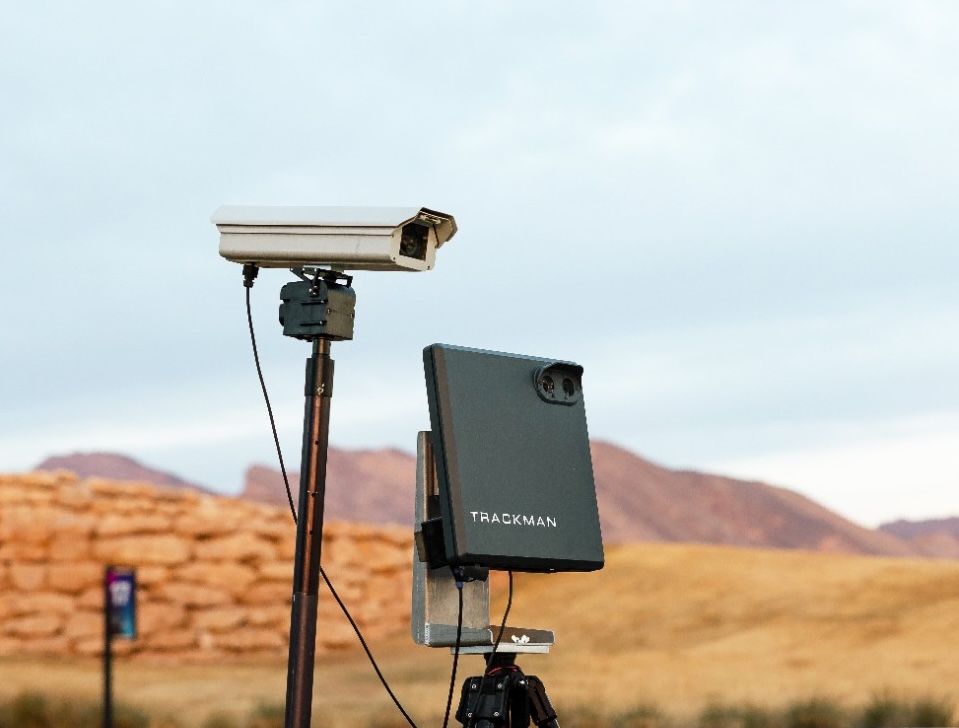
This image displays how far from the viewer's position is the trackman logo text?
3412 mm

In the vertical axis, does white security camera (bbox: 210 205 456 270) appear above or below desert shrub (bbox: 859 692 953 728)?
above

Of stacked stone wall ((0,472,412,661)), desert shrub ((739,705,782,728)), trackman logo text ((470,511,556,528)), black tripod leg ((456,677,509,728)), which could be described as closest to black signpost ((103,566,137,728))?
desert shrub ((739,705,782,728))

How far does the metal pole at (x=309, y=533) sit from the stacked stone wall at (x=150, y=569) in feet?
39.1

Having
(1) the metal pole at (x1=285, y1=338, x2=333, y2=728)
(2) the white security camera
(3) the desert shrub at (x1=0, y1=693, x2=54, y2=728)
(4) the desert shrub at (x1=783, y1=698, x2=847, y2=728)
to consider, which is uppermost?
(2) the white security camera

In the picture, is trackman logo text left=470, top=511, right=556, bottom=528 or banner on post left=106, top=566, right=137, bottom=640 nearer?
trackman logo text left=470, top=511, right=556, bottom=528

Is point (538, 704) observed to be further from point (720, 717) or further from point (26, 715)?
point (26, 715)

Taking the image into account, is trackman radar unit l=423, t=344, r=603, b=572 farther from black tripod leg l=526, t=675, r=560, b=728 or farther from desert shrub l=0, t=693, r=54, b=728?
desert shrub l=0, t=693, r=54, b=728

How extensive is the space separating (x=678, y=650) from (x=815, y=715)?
4872mm

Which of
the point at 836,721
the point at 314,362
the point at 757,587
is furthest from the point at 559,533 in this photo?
the point at 757,587

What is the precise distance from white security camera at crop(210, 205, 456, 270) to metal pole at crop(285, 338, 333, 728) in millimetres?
258

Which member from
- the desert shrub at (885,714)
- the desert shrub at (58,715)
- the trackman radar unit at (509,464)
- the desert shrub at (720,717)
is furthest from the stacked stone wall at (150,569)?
the trackman radar unit at (509,464)

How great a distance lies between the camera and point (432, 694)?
1223 cm

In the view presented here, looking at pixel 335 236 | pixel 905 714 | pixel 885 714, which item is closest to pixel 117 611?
pixel 335 236

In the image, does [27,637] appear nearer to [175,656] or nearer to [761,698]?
[175,656]
